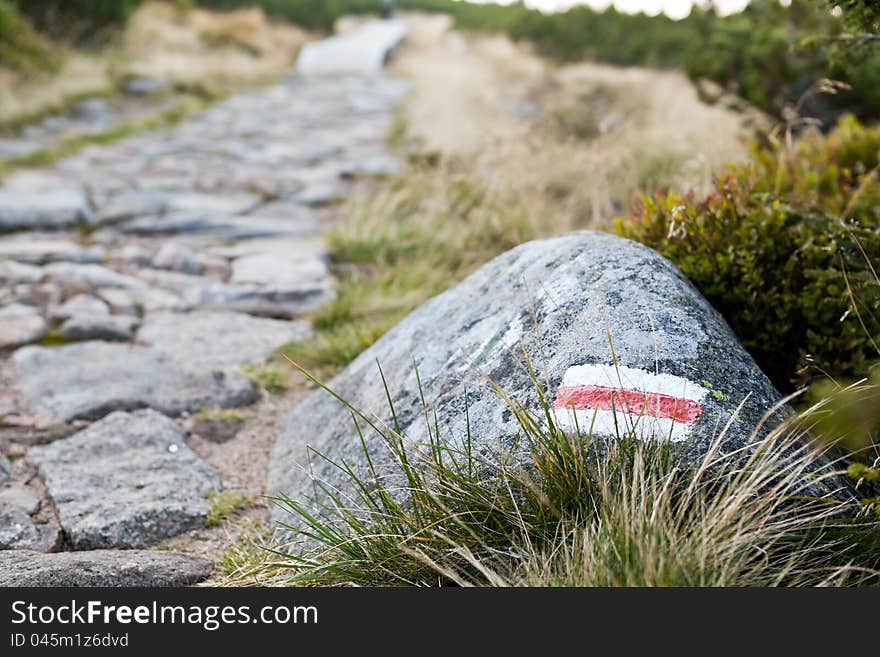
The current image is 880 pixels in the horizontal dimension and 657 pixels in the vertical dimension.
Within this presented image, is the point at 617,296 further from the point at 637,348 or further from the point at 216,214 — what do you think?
the point at 216,214

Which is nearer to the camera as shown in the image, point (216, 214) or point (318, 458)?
point (318, 458)

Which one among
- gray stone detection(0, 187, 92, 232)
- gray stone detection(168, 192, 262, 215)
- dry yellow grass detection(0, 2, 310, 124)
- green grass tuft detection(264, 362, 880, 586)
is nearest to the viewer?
green grass tuft detection(264, 362, 880, 586)

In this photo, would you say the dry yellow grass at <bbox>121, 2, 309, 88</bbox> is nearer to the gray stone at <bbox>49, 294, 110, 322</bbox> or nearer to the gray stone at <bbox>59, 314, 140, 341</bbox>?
the gray stone at <bbox>49, 294, 110, 322</bbox>

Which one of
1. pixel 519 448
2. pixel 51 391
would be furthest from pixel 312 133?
pixel 519 448

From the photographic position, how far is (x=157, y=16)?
15883mm

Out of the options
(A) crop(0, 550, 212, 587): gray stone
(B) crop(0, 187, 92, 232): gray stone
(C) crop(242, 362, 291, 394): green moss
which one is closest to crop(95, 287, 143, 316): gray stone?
(C) crop(242, 362, 291, 394): green moss

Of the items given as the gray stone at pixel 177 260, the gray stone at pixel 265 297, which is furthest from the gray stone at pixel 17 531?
the gray stone at pixel 177 260

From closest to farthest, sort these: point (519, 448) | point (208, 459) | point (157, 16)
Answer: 1. point (519, 448)
2. point (208, 459)
3. point (157, 16)

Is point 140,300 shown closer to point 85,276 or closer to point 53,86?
point 85,276

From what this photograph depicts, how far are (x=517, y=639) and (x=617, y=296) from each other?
1.01m

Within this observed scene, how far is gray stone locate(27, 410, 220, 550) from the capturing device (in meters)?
2.31

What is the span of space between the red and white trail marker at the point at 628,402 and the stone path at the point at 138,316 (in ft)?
3.57

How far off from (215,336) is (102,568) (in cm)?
184

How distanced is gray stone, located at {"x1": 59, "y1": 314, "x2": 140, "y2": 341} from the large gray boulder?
4.44ft
